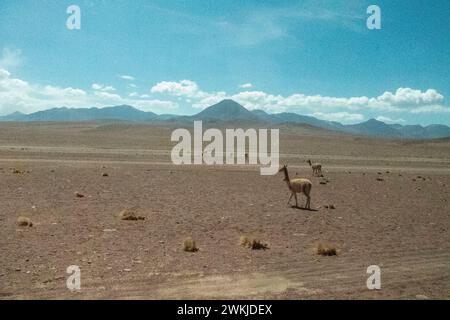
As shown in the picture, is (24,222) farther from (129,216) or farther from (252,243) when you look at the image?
(252,243)

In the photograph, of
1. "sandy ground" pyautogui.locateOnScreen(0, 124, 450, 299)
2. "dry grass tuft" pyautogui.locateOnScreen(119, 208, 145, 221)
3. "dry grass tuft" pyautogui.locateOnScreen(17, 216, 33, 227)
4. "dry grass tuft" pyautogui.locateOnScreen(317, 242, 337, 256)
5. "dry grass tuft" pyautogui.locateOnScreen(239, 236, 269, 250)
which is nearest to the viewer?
"sandy ground" pyautogui.locateOnScreen(0, 124, 450, 299)

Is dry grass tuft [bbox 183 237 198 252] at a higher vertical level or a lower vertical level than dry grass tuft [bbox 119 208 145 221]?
lower

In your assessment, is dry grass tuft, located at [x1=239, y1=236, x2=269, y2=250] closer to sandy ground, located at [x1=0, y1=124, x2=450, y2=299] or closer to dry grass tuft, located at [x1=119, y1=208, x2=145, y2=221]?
sandy ground, located at [x1=0, y1=124, x2=450, y2=299]

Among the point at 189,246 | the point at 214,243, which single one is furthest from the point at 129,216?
the point at 189,246

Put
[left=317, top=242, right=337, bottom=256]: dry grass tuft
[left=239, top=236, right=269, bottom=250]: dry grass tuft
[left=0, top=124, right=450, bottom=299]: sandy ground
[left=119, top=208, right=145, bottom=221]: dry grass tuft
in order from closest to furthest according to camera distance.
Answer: [left=0, top=124, right=450, bottom=299]: sandy ground
[left=317, top=242, right=337, bottom=256]: dry grass tuft
[left=239, top=236, right=269, bottom=250]: dry grass tuft
[left=119, top=208, right=145, bottom=221]: dry grass tuft

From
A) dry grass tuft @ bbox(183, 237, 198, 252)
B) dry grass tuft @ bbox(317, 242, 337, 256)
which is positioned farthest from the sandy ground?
dry grass tuft @ bbox(183, 237, 198, 252)

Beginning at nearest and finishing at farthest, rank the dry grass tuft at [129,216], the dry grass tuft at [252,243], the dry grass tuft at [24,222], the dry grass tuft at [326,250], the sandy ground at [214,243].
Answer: the sandy ground at [214,243]
the dry grass tuft at [326,250]
the dry grass tuft at [252,243]
the dry grass tuft at [24,222]
the dry grass tuft at [129,216]

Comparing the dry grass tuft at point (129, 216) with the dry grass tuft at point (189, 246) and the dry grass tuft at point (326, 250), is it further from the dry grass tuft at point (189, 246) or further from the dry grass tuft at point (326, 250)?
the dry grass tuft at point (326, 250)

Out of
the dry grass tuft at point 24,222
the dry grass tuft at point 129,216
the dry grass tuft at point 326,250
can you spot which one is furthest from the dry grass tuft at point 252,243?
the dry grass tuft at point 24,222

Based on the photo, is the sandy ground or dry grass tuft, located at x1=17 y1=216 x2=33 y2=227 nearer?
the sandy ground

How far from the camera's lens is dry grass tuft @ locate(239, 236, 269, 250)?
38.2ft

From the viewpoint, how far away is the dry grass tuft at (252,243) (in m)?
11.7

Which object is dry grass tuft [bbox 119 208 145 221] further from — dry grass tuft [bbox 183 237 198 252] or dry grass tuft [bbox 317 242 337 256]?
dry grass tuft [bbox 317 242 337 256]

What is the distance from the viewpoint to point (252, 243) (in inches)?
459
